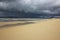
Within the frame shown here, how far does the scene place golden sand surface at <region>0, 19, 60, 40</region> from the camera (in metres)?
1.06

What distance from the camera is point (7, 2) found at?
107 cm

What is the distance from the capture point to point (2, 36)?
3.45ft

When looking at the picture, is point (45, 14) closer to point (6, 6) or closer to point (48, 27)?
point (48, 27)

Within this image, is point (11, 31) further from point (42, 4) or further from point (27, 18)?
point (42, 4)

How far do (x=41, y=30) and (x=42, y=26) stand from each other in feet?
0.15

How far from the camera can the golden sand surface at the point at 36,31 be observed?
3.49ft

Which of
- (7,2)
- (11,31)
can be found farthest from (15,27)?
(7,2)

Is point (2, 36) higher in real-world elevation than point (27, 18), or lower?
lower

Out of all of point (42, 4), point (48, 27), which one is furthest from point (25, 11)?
point (48, 27)

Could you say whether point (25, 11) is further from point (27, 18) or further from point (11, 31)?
point (11, 31)

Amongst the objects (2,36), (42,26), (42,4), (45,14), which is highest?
(42,4)

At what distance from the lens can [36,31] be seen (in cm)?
110

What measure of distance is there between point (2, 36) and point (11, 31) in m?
0.11

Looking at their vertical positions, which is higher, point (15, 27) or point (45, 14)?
point (45, 14)
